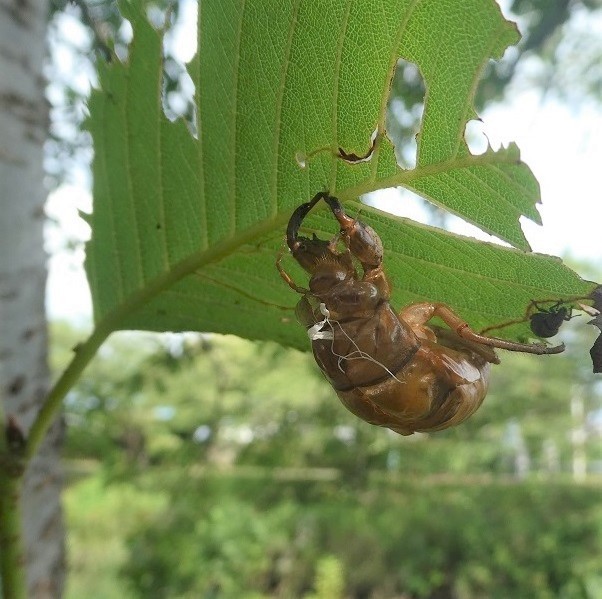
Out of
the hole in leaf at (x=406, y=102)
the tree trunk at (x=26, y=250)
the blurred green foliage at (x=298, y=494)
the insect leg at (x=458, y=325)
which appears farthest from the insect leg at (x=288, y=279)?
the blurred green foliage at (x=298, y=494)

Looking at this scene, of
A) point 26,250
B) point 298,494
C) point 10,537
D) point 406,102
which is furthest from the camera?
point 298,494

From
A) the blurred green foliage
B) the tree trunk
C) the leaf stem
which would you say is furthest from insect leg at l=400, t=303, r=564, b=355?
the blurred green foliage

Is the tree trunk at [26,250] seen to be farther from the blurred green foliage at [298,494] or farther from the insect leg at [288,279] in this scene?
the blurred green foliage at [298,494]

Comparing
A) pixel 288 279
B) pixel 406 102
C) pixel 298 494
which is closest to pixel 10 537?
pixel 288 279

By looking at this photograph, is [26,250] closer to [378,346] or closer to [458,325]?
[378,346]

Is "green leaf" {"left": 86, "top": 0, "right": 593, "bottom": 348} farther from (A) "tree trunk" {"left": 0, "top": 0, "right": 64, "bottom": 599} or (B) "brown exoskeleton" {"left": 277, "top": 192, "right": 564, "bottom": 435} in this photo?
(A) "tree trunk" {"left": 0, "top": 0, "right": 64, "bottom": 599}

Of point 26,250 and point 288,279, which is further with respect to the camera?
point 26,250

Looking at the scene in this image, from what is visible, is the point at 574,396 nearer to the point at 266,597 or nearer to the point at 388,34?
the point at 266,597

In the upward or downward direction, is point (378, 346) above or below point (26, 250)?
above
